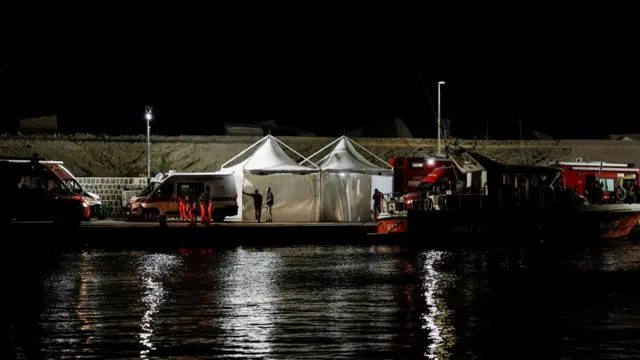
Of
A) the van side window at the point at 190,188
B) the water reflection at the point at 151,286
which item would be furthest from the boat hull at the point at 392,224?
the van side window at the point at 190,188

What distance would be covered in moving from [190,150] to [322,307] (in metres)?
48.4

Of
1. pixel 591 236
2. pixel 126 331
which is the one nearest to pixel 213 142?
pixel 591 236

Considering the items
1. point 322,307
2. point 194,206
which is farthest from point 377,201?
point 322,307

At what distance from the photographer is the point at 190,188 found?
133 ft

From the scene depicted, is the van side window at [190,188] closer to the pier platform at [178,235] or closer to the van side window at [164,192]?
the van side window at [164,192]

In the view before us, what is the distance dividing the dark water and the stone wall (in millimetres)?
17957

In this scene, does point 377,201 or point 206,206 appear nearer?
point 206,206

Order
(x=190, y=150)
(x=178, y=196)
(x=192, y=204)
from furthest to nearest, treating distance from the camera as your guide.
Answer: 1. (x=190, y=150)
2. (x=178, y=196)
3. (x=192, y=204)

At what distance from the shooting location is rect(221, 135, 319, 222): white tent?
41438 millimetres

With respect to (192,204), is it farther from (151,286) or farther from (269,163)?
(151,286)

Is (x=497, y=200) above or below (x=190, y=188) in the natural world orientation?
below

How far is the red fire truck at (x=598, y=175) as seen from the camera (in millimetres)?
40094

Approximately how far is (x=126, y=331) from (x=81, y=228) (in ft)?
69.4

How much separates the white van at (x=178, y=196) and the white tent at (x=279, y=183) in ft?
3.76
